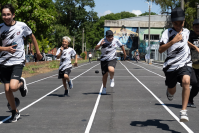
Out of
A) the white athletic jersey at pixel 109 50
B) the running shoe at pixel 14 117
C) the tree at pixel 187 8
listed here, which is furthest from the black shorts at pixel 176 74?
the tree at pixel 187 8

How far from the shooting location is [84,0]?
208 ft

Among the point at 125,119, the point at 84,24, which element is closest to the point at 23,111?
the point at 125,119

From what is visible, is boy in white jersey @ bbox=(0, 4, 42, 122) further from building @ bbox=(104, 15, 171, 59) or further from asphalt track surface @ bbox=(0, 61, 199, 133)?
building @ bbox=(104, 15, 171, 59)

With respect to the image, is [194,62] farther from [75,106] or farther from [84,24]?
[84,24]

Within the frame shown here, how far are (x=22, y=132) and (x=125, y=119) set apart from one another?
195 centimetres

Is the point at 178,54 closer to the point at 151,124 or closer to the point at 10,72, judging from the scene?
the point at 151,124

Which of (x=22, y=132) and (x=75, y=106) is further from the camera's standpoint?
(x=75, y=106)

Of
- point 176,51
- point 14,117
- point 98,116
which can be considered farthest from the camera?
point 98,116

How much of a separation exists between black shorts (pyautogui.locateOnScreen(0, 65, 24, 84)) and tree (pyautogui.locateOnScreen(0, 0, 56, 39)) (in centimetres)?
1739

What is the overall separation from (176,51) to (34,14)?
748 inches

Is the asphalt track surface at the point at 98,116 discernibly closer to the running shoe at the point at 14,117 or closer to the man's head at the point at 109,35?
the running shoe at the point at 14,117

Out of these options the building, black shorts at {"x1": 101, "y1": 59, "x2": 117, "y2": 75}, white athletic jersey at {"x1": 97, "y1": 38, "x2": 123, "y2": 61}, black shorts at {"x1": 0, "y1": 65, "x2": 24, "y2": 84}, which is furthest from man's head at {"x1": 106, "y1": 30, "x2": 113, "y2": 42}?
the building

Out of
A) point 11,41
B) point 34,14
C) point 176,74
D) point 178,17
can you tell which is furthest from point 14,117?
point 34,14

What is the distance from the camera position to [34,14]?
2259 cm
